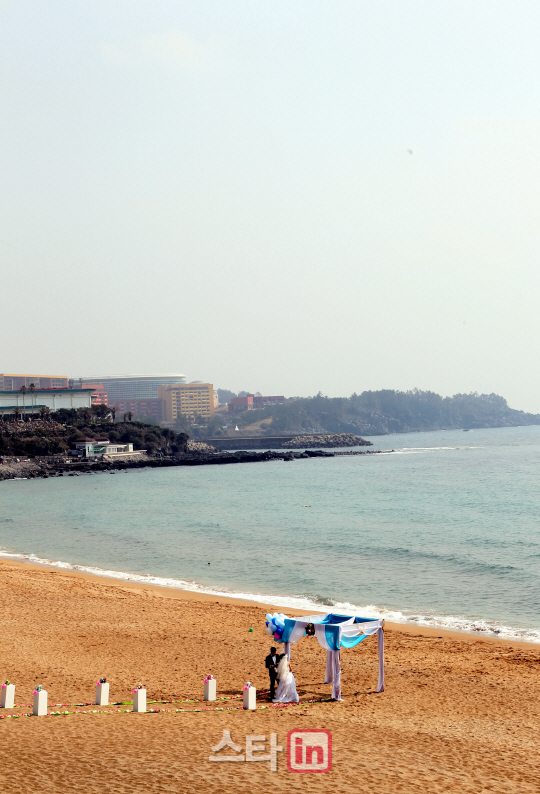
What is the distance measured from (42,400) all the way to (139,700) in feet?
378

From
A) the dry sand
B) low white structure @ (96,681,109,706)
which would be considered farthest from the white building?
low white structure @ (96,681,109,706)

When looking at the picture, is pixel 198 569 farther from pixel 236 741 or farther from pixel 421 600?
pixel 236 741

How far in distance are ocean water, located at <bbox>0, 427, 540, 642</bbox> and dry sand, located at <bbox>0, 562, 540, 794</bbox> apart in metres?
3.30

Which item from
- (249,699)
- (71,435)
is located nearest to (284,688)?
(249,699)

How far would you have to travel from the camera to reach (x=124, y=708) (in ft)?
34.7

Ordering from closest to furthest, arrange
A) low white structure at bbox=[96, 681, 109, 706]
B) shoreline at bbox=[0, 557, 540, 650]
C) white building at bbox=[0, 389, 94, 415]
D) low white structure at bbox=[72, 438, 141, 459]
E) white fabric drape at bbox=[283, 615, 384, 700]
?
low white structure at bbox=[96, 681, 109, 706], white fabric drape at bbox=[283, 615, 384, 700], shoreline at bbox=[0, 557, 540, 650], low white structure at bbox=[72, 438, 141, 459], white building at bbox=[0, 389, 94, 415]

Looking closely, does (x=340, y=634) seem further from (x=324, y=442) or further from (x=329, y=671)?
A: (x=324, y=442)

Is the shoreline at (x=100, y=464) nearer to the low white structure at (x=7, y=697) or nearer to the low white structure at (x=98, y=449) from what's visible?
the low white structure at (x=98, y=449)

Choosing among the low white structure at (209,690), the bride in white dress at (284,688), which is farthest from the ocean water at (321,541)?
the low white structure at (209,690)

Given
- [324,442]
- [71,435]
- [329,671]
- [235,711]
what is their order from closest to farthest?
[235,711], [329,671], [71,435], [324,442]

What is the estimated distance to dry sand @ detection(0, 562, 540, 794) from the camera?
7.69 metres

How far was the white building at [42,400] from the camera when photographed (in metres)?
116

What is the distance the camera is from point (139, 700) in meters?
10.4

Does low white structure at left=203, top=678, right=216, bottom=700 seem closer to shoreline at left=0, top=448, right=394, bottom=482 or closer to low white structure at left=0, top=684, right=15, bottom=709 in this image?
low white structure at left=0, top=684, right=15, bottom=709
